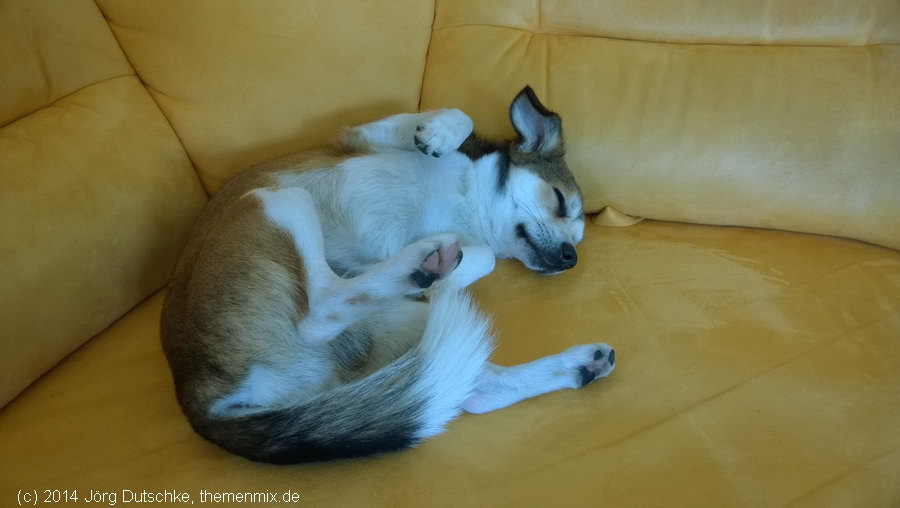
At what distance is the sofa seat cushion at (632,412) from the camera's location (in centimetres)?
113

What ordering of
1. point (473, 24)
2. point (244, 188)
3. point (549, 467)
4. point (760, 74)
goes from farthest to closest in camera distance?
point (473, 24) → point (760, 74) → point (244, 188) → point (549, 467)

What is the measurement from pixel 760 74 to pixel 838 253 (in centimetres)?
61

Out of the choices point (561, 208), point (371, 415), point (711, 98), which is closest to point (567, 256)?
point (561, 208)

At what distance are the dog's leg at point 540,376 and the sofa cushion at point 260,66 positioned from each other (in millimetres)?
997

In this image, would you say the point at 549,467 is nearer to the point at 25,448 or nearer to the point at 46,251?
the point at 25,448

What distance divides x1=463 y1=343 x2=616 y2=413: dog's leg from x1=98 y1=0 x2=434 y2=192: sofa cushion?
100cm

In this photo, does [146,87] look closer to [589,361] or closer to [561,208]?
[561,208]

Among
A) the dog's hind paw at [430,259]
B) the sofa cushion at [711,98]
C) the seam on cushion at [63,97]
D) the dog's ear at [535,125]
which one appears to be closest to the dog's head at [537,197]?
the dog's ear at [535,125]

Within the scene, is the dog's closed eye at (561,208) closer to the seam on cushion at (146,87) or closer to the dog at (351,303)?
the dog at (351,303)

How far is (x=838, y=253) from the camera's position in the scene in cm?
168

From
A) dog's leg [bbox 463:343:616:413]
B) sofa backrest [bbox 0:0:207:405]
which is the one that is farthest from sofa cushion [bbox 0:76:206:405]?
dog's leg [bbox 463:343:616:413]

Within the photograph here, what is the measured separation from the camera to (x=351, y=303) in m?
1.25

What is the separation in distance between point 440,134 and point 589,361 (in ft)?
2.46

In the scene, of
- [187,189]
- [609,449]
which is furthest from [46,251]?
[609,449]
